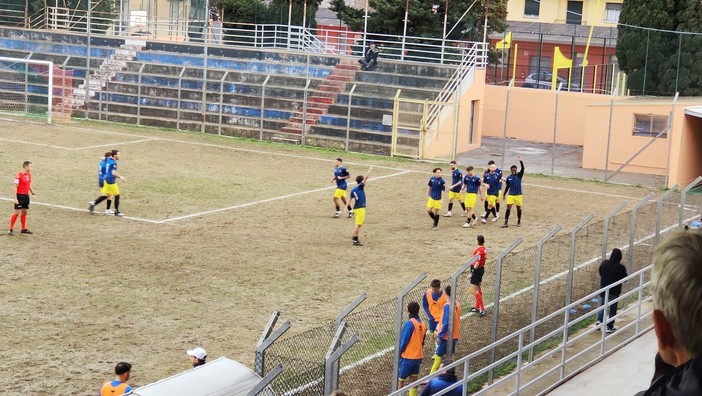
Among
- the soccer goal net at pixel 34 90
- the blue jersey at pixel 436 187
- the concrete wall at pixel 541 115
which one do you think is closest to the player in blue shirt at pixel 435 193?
the blue jersey at pixel 436 187

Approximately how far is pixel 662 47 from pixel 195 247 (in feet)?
72.3

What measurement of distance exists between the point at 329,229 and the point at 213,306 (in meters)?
7.39

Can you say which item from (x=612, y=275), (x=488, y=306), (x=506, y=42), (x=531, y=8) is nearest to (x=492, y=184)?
(x=612, y=275)

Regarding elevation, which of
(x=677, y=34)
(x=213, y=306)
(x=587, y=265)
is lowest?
(x=213, y=306)

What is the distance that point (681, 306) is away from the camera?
2865mm

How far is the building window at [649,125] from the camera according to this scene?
111 ft

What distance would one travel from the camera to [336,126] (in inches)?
1502

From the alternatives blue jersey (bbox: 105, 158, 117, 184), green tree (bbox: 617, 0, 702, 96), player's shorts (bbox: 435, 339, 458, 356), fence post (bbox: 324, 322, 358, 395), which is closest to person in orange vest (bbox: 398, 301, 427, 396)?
player's shorts (bbox: 435, 339, 458, 356)

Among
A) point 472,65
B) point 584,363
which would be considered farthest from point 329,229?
point 472,65

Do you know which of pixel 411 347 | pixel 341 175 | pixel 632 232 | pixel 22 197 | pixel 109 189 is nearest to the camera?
pixel 411 347

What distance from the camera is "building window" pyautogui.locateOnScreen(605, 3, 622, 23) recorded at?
63.0m

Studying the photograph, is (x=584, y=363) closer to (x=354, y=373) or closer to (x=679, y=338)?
(x=354, y=373)

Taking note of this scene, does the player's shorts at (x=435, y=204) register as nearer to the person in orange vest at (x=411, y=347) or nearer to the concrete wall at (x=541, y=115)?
the person in orange vest at (x=411, y=347)

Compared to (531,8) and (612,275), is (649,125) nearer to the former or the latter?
(612,275)
